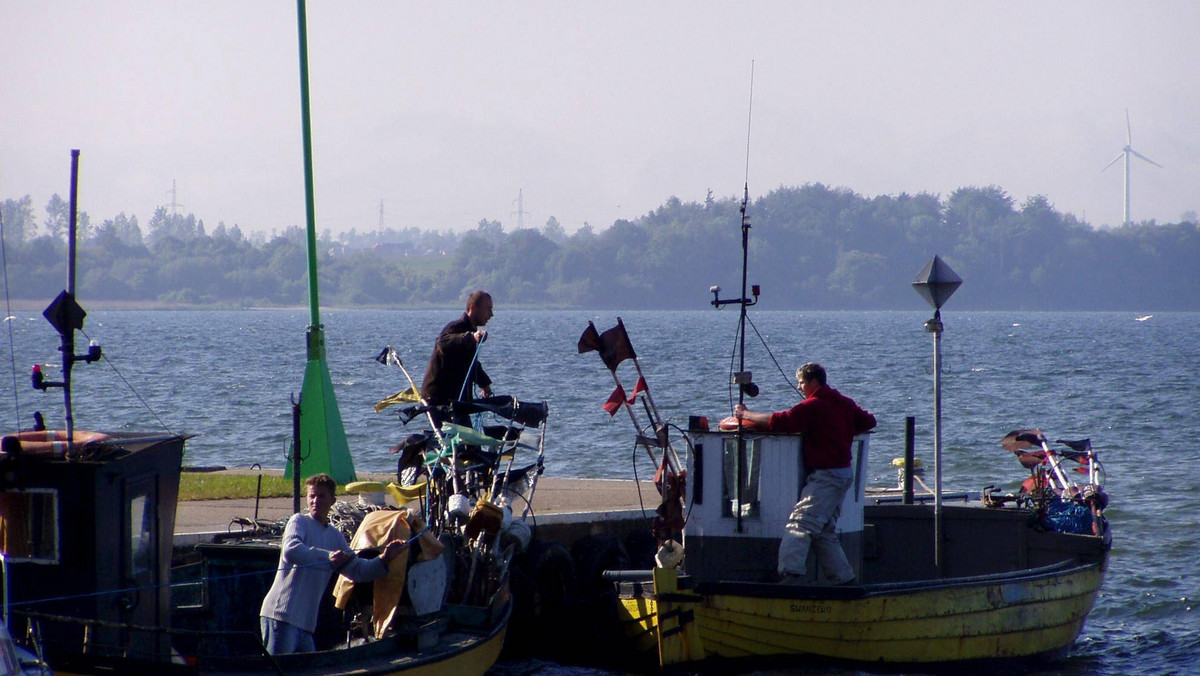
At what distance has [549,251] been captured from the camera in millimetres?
171250

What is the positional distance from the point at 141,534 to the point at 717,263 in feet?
491

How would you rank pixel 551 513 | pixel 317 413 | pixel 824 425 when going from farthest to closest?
pixel 317 413, pixel 551 513, pixel 824 425

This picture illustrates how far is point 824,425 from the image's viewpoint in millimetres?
11594

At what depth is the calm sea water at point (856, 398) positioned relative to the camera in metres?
19.2

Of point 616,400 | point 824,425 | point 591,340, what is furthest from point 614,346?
point 824,425

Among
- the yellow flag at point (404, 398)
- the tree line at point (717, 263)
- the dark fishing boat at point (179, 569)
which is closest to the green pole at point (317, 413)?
the yellow flag at point (404, 398)

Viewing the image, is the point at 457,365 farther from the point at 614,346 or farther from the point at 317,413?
the point at 317,413

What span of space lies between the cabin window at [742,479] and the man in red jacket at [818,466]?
263 millimetres

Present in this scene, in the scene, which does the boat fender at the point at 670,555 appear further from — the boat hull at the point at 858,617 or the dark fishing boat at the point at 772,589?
the boat hull at the point at 858,617

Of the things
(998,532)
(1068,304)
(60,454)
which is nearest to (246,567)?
(60,454)

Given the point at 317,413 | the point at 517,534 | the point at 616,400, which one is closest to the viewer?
the point at 517,534

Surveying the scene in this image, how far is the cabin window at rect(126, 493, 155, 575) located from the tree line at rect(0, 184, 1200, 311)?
144130 mm

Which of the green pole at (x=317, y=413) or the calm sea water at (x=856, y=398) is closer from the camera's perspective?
the green pole at (x=317, y=413)

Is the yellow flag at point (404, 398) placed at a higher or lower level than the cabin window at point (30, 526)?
higher
